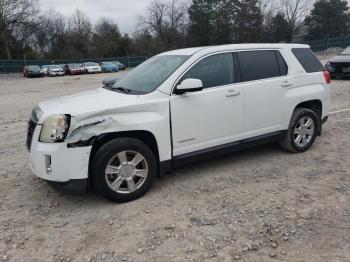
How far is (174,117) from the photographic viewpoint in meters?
4.27

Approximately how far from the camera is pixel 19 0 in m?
48.8

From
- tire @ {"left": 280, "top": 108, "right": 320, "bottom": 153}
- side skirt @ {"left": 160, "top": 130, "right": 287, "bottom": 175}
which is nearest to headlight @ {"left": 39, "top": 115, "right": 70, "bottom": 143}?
side skirt @ {"left": 160, "top": 130, "right": 287, "bottom": 175}

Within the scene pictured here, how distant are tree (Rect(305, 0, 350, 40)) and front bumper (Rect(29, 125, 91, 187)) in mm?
58895

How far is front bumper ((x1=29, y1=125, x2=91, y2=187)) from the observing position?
3766mm

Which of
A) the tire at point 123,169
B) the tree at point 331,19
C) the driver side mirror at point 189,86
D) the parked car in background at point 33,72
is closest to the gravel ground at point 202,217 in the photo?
the tire at point 123,169

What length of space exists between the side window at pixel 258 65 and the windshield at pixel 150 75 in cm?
88

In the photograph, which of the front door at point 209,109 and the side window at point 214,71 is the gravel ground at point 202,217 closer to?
the front door at point 209,109

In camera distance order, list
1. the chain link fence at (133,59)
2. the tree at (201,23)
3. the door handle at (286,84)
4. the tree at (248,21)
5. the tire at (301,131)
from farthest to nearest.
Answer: the tree at (201,23) → the tree at (248,21) → the chain link fence at (133,59) → the tire at (301,131) → the door handle at (286,84)

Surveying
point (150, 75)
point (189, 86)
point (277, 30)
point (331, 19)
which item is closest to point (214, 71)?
point (189, 86)

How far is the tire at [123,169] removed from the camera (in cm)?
389

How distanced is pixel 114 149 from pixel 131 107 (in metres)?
0.53

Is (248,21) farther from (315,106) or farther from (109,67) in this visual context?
(315,106)

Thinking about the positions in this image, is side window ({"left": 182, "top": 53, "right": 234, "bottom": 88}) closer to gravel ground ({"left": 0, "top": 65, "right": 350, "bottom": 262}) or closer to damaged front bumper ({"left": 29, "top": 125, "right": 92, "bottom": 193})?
gravel ground ({"left": 0, "top": 65, "right": 350, "bottom": 262})

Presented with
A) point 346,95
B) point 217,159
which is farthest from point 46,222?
point 346,95
